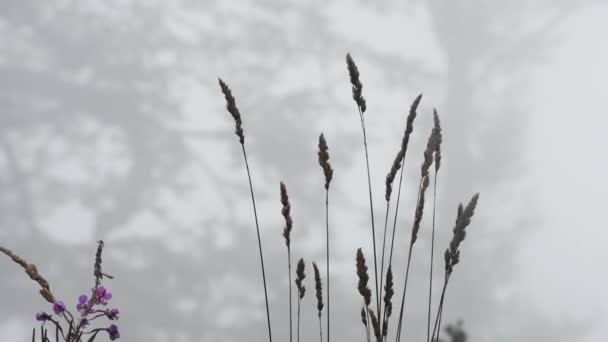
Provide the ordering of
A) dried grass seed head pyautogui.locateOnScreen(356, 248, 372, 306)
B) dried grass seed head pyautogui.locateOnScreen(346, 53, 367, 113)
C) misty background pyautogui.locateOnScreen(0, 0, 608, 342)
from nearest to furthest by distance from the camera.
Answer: dried grass seed head pyautogui.locateOnScreen(356, 248, 372, 306), dried grass seed head pyautogui.locateOnScreen(346, 53, 367, 113), misty background pyautogui.locateOnScreen(0, 0, 608, 342)

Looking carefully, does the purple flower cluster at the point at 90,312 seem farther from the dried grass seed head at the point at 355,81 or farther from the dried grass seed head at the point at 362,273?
the dried grass seed head at the point at 355,81

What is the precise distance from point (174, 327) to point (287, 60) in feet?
4.60

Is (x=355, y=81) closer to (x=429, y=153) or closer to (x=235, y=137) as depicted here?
(x=429, y=153)

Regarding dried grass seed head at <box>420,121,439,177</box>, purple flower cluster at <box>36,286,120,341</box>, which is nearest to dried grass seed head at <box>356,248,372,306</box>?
dried grass seed head at <box>420,121,439,177</box>

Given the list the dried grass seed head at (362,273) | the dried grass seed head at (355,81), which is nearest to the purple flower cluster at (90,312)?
the dried grass seed head at (362,273)

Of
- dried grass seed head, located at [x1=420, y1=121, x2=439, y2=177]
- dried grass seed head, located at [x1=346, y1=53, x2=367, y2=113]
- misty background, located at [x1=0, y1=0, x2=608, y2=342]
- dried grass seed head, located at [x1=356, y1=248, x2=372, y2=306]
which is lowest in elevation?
dried grass seed head, located at [x1=356, y1=248, x2=372, y2=306]

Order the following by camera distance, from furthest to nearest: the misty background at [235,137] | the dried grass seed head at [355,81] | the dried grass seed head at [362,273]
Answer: the misty background at [235,137]
the dried grass seed head at [355,81]
the dried grass seed head at [362,273]

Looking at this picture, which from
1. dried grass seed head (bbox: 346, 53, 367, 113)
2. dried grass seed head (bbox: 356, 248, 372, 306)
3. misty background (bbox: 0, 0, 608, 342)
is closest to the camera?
dried grass seed head (bbox: 356, 248, 372, 306)

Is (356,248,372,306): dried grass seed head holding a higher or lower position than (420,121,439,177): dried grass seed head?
lower

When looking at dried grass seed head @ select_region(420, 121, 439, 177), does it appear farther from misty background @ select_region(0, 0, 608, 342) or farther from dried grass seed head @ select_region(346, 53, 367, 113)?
misty background @ select_region(0, 0, 608, 342)

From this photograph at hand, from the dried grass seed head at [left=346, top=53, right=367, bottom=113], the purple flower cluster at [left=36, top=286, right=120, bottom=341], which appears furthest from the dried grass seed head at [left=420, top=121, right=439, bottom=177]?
the purple flower cluster at [left=36, top=286, right=120, bottom=341]

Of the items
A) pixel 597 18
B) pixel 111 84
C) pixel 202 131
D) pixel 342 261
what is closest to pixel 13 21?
pixel 111 84

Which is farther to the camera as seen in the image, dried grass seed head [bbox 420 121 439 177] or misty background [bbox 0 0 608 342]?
misty background [bbox 0 0 608 342]

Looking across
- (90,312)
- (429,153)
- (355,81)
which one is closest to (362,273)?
(429,153)
